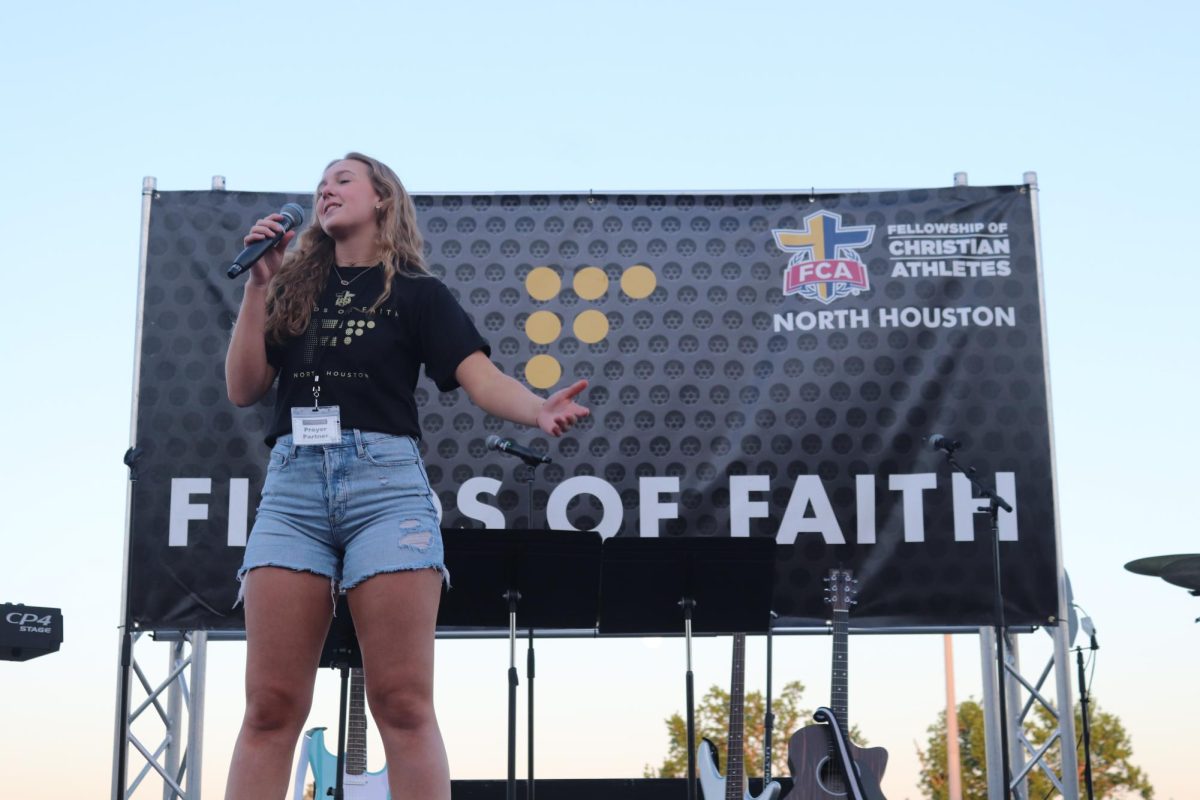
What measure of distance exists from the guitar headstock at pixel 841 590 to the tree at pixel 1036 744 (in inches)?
367

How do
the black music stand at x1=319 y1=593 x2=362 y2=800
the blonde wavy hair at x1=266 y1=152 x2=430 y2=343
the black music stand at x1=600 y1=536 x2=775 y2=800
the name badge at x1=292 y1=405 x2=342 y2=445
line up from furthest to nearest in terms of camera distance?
the black music stand at x1=600 y1=536 x2=775 y2=800
the black music stand at x1=319 y1=593 x2=362 y2=800
the blonde wavy hair at x1=266 y1=152 x2=430 y2=343
the name badge at x1=292 y1=405 x2=342 y2=445

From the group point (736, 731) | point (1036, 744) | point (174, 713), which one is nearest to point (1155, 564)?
point (736, 731)

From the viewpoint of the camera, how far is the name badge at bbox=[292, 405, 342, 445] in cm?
241

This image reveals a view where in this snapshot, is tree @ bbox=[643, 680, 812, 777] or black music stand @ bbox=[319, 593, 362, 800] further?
A: tree @ bbox=[643, 680, 812, 777]

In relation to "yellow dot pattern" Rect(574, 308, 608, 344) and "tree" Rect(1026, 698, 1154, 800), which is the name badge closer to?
"yellow dot pattern" Rect(574, 308, 608, 344)

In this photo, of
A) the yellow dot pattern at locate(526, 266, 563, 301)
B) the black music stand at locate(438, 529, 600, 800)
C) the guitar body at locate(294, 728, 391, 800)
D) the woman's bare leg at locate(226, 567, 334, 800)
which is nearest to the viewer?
the woman's bare leg at locate(226, 567, 334, 800)

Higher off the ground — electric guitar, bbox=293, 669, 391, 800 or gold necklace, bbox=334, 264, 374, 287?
gold necklace, bbox=334, 264, 374, 287

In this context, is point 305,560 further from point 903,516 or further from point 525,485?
point 903,516

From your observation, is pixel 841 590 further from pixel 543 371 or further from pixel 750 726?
pixel 750 726

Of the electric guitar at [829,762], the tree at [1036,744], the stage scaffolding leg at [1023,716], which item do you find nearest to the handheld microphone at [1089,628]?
the stage scaffolding leg at [1023,716]

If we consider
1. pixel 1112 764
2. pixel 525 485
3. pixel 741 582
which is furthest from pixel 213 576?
pixel 1112 764

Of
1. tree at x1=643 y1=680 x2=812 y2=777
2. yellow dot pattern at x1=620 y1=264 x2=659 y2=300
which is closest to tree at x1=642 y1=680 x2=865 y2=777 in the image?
tree at x1=643 y1=680 x2=812 y2=777

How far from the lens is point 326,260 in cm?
273

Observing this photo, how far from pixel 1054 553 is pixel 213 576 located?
148 inches
